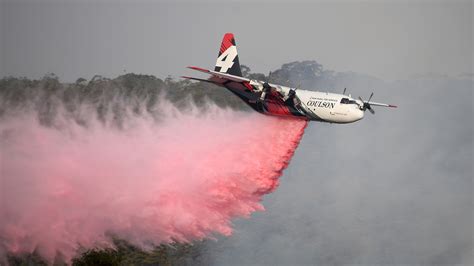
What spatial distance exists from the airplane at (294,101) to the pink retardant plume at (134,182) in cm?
154

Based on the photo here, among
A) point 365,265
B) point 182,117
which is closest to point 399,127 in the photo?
point 365,265

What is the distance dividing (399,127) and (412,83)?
547 cm

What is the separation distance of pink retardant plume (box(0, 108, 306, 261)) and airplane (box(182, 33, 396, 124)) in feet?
5.05

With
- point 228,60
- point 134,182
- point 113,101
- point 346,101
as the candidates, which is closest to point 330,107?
point 346,101

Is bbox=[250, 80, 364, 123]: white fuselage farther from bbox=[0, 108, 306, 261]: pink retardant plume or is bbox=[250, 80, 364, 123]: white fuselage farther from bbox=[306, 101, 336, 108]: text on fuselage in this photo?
bbox=[0, 108, 306, 261]: pink retardant plume

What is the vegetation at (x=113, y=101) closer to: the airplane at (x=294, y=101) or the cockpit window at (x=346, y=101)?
the airplane at (x=294, y=101)

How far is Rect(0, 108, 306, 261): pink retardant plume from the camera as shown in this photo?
175ft

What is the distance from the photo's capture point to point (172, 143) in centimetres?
5947

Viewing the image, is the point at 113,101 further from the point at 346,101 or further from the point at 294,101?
the point at 346,101

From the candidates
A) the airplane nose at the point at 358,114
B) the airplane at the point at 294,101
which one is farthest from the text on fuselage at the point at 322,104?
the airplane nose at the point at 358,114

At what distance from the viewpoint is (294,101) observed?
53.7 m

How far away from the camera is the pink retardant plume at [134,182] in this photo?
53.4 m

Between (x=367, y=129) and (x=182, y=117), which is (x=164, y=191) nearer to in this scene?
(x=182, y=117)

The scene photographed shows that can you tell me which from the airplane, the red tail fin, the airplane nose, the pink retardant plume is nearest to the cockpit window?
the airplane
